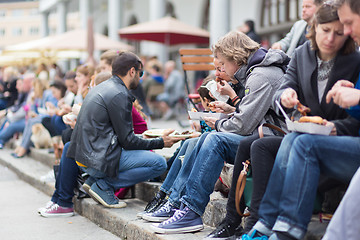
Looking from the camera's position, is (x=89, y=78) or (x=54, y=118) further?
(x=54, y=118)

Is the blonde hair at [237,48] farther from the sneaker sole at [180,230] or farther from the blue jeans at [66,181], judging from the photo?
the blue jeans at [66,181]

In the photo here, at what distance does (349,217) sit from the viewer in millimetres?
2508

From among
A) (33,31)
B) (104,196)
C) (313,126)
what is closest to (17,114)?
(104,196)

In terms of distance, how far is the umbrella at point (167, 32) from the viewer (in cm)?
1238

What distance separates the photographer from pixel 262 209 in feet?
9.67

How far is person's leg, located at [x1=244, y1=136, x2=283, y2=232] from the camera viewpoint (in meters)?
3.13

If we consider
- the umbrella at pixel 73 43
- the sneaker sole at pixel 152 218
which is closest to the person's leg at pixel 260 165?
the sneaker sole at pixel 152 218

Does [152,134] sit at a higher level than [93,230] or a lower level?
higher

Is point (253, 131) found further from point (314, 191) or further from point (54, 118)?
point (54, 118)

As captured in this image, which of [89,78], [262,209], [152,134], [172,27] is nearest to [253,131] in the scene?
[262,209]

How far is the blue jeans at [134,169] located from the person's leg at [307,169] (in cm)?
209

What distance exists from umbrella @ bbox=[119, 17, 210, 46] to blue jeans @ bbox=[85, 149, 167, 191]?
777 cm

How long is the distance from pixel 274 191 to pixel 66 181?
2709 millimetres

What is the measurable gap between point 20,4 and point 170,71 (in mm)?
75307
